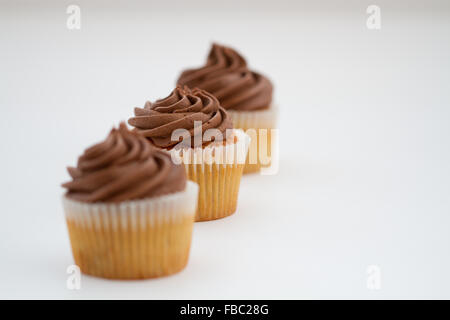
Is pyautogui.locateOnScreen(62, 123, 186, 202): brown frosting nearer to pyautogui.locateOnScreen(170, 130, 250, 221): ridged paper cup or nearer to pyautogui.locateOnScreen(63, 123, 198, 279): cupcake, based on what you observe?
pyautogui.locateOnScreen(63, 123, 198, 279): cupcake

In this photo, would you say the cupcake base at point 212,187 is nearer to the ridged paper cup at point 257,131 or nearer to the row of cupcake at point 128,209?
the row of cupcake at point 128,209

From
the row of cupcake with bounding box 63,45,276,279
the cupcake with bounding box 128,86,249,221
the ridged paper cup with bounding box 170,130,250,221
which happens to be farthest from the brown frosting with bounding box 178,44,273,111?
the row of cupcake with bounding box 63,45,276,279

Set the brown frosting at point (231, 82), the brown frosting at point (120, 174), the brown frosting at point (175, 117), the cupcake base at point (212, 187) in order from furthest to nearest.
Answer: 1. the brown frosting at point (231, 82)
2. the cupcake base at point (212, 187)
3. the brown frosting at point (175, 117)
4. the brown frosting at point (120, 174)

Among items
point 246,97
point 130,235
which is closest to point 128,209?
point 130,235

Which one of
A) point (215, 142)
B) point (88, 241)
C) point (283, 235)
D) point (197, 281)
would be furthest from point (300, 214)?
point (88, 241)

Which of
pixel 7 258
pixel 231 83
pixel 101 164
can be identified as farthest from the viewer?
pixel 231 83

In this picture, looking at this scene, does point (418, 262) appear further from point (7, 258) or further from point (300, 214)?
point (7, 258)

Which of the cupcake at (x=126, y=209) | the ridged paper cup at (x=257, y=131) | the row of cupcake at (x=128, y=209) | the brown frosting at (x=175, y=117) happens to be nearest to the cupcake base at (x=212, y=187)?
the brown frosting at (x=175, y=117)
